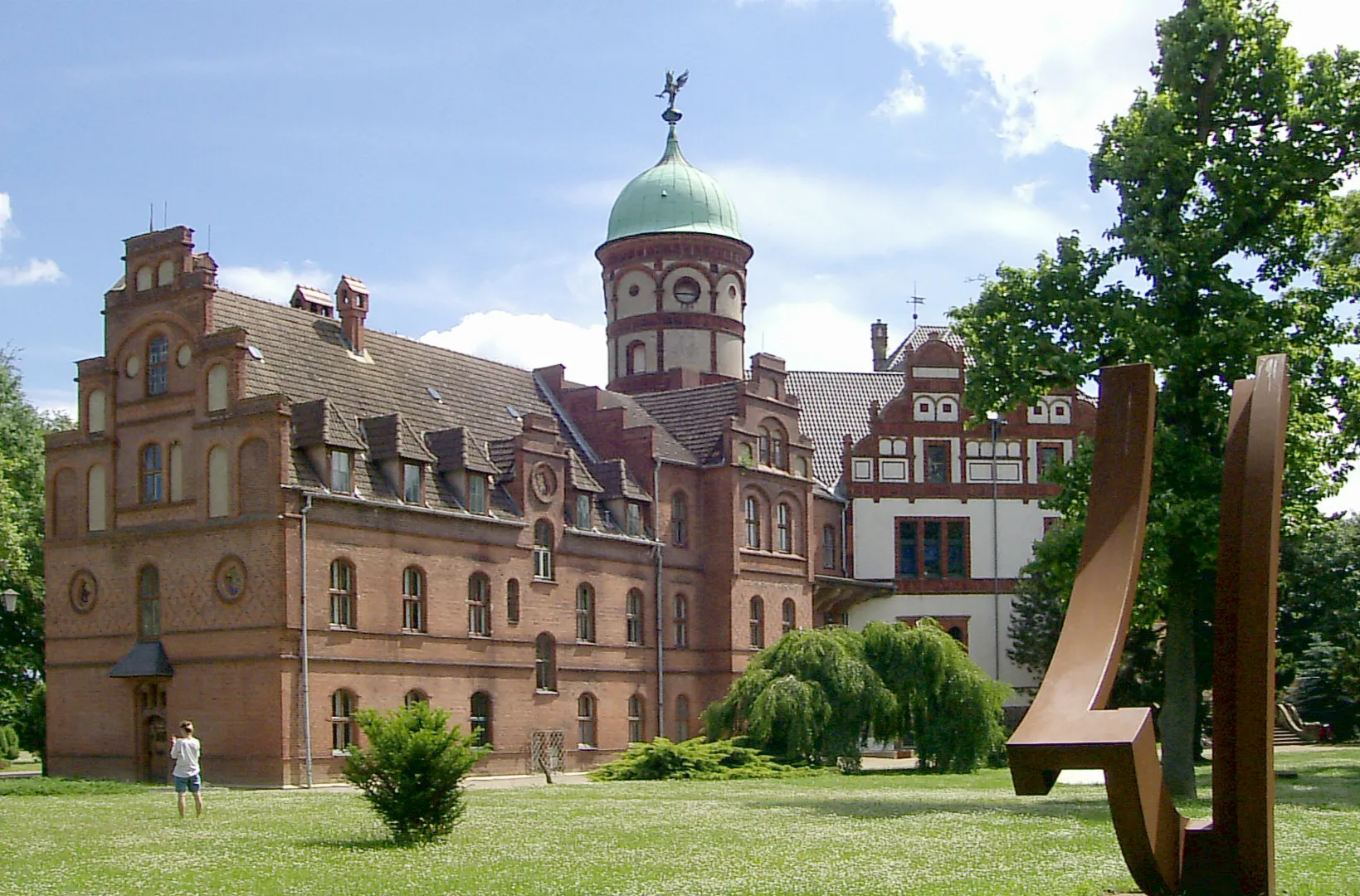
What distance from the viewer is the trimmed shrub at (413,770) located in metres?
21.1

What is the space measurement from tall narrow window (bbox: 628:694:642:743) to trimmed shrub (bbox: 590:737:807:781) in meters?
9.29

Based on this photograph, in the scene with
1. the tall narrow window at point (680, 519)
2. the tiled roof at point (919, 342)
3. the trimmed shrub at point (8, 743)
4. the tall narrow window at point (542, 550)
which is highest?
the tiled roof at point (919, 342)

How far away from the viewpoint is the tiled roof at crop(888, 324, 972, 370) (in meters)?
64.2

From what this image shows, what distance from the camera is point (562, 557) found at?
4853 cm

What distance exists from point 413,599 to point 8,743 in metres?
30.8

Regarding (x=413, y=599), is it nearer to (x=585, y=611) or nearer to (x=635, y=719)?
(x=585, y=611)

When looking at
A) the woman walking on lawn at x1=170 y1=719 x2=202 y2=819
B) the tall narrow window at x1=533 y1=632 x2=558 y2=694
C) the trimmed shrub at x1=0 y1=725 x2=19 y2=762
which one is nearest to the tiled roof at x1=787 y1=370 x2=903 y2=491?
the tall narrow window at x1=533 y1=632 x2=558 y2=694

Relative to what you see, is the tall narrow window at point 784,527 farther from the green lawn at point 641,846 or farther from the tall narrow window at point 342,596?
the green lawn at point 641,846

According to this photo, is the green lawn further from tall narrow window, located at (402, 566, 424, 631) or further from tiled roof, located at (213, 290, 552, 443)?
tiled roof, located at (213, 290, 552, 443)

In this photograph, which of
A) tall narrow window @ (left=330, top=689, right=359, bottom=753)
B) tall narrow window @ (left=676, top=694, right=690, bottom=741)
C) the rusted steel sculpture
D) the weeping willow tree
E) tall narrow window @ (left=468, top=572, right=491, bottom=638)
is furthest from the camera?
tall narrow window @ (left=676, top=694, right=690, bottom=741)

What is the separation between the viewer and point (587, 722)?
4903cm

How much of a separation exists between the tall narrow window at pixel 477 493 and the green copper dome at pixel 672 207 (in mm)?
20594

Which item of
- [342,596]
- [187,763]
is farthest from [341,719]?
[187,763]

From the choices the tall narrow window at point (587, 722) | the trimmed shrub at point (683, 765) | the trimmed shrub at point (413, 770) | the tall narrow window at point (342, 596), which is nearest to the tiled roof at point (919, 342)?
the tall narrow window at point (587, 722)
